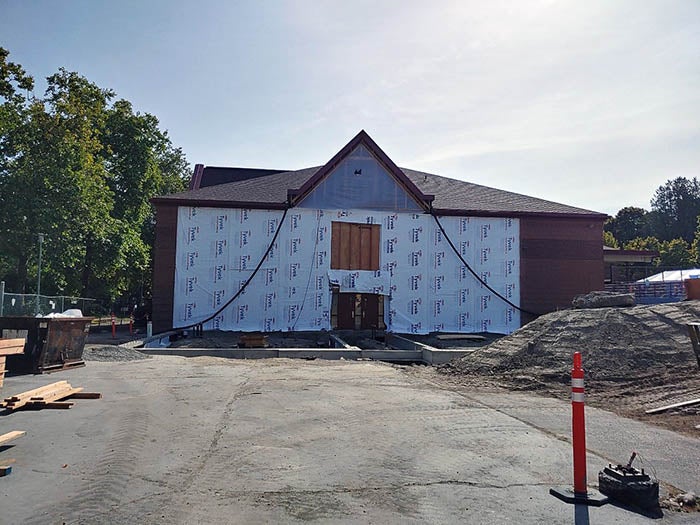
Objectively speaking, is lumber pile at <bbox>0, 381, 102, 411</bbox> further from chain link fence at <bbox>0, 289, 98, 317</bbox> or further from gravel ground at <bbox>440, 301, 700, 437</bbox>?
chain link fence at <bbox>0, 289, 98, 317</bbox>

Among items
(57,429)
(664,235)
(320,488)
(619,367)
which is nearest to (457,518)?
(320,488)

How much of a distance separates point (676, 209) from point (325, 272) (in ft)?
267

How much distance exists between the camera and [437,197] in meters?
30.5

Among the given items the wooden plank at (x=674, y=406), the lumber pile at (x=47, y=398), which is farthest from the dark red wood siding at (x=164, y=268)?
the wooden plank at (x=674, y=406)

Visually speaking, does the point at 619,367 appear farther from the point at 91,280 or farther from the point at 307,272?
the point at 91,280

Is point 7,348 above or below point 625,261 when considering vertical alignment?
below

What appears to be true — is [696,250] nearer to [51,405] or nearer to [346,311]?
[346,311]

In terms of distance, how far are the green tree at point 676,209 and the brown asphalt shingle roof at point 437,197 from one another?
6416 cm

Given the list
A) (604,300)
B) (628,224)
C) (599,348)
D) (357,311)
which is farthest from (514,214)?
(628,224)

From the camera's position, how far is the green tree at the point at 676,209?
85.2 meters

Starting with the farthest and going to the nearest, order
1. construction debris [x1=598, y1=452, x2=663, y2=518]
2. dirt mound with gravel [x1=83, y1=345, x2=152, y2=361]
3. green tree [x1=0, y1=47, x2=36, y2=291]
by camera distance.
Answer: green tree [x1=0, y1=47, x2=36, y2=291], dirt mound with gravel [x1=83, y1=345, x2=152, y2=361], construction debris [x1=598, y1=452, x2=663, y2=518]

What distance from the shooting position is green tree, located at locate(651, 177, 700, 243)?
279 ft

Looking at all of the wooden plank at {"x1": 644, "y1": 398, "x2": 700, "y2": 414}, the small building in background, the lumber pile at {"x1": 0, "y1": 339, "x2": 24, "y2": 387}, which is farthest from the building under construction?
the wooden plank at {"x1": 644, "y1": 398, "x2": 700, "y2": 414}

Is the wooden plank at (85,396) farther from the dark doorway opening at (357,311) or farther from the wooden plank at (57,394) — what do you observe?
the dark doorway opening at (357,311)
